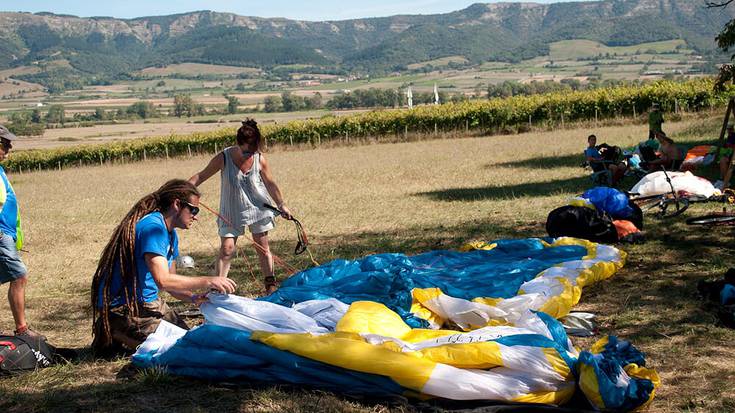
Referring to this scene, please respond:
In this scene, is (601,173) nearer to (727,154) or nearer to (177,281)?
(727,154)

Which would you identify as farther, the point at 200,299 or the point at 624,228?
the point at 624,228

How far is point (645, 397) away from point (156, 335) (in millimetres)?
3057

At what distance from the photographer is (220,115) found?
284 ft

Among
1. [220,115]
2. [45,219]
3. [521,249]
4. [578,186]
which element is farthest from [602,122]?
[220,115]

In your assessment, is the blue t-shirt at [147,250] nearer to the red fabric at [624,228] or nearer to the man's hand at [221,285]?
the man's hand at [221,285]

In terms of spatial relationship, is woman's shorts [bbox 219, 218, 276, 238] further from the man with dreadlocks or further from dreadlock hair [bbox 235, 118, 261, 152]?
the man with dreadlocks

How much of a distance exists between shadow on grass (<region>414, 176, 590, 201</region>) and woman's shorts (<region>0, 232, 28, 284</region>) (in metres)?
8.79

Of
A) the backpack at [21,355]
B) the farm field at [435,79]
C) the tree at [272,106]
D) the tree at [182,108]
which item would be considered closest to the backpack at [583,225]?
the backpack at [21,355]

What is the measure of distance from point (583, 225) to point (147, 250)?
16.9 feet

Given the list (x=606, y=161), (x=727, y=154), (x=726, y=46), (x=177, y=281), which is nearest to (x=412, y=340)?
(x=177, y=281)

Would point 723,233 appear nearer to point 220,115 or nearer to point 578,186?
point 578,186

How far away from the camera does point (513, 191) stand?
44.6 feet

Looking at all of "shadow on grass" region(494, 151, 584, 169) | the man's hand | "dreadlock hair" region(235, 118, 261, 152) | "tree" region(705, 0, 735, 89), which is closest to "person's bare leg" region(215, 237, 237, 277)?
"dreadlock hair" region(235, 118, 261, 152)

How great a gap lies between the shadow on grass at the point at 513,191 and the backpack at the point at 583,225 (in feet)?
14.2
